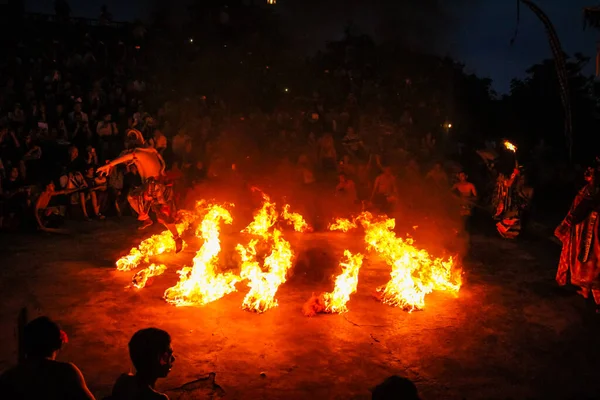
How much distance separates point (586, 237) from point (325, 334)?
4397 mm

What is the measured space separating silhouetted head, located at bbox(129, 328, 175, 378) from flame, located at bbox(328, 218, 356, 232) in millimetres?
9805

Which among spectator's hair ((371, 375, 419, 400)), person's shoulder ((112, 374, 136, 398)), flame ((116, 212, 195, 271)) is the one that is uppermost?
spectator's hair ((371, 375, 419, 400))

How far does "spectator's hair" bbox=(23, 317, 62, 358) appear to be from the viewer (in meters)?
2.96

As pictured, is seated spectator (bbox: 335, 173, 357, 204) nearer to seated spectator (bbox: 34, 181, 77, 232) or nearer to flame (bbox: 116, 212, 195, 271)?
flame (bbox: 116, 212, 195, 271)

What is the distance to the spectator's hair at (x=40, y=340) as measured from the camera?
2.96m

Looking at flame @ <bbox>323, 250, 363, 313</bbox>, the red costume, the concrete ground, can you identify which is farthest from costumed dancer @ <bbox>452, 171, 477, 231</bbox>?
flame @ <bbox>323, 250, 363, 313</bbox>

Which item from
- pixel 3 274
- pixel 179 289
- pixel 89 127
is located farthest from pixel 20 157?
pixel 179 289

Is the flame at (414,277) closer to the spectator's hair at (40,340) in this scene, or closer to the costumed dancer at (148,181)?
the costumed dancer at (148,181)

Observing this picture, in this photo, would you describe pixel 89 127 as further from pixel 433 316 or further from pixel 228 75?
pixel 433 316

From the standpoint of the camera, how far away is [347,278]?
7.69 meters

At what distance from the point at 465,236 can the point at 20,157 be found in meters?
11.8

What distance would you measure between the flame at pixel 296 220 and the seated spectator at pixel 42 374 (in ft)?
31.1

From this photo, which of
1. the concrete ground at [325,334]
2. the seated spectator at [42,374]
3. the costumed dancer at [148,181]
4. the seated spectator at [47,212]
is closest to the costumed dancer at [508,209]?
the concrete ground at [325,334]

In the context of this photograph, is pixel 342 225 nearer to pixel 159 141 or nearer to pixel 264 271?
pixel 264 271
